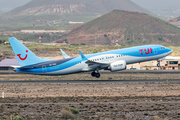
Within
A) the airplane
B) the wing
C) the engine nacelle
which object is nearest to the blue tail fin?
the airplane

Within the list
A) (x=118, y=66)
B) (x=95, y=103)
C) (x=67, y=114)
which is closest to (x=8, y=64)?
(x=118, y=66)

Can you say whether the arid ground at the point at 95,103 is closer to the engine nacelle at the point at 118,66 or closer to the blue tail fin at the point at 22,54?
the blue tail fin at the point at 22,54

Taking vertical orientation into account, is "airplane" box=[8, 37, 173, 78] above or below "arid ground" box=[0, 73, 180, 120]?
above

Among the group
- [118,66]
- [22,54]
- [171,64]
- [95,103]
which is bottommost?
[95,103]

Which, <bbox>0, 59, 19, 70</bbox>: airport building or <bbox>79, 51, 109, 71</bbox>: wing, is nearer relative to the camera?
<bbox>79, 51, 109, 71</bbox>: wing

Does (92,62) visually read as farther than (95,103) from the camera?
Yes

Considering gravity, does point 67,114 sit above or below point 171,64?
below

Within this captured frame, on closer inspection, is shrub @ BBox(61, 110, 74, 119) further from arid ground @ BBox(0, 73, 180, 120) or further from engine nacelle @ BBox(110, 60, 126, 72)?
engine nacelle @ BBox(110, 60, 126, 72)

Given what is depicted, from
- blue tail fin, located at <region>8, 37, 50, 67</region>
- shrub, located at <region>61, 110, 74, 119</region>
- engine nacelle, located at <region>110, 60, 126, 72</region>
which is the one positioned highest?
blue tail fin, located at <region>8, 37, 50, 67</region>

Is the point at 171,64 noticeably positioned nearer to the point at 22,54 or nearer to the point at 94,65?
the point at 94,65

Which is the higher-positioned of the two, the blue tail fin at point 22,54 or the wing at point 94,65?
the blue tail fin at point 22,54

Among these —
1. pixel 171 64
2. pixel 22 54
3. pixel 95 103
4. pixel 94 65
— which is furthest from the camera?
pixel 171 64

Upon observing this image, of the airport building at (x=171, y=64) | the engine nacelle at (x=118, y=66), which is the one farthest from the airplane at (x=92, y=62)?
the airport building at (x=171, y=64)

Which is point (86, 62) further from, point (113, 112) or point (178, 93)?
point (113, 112)
